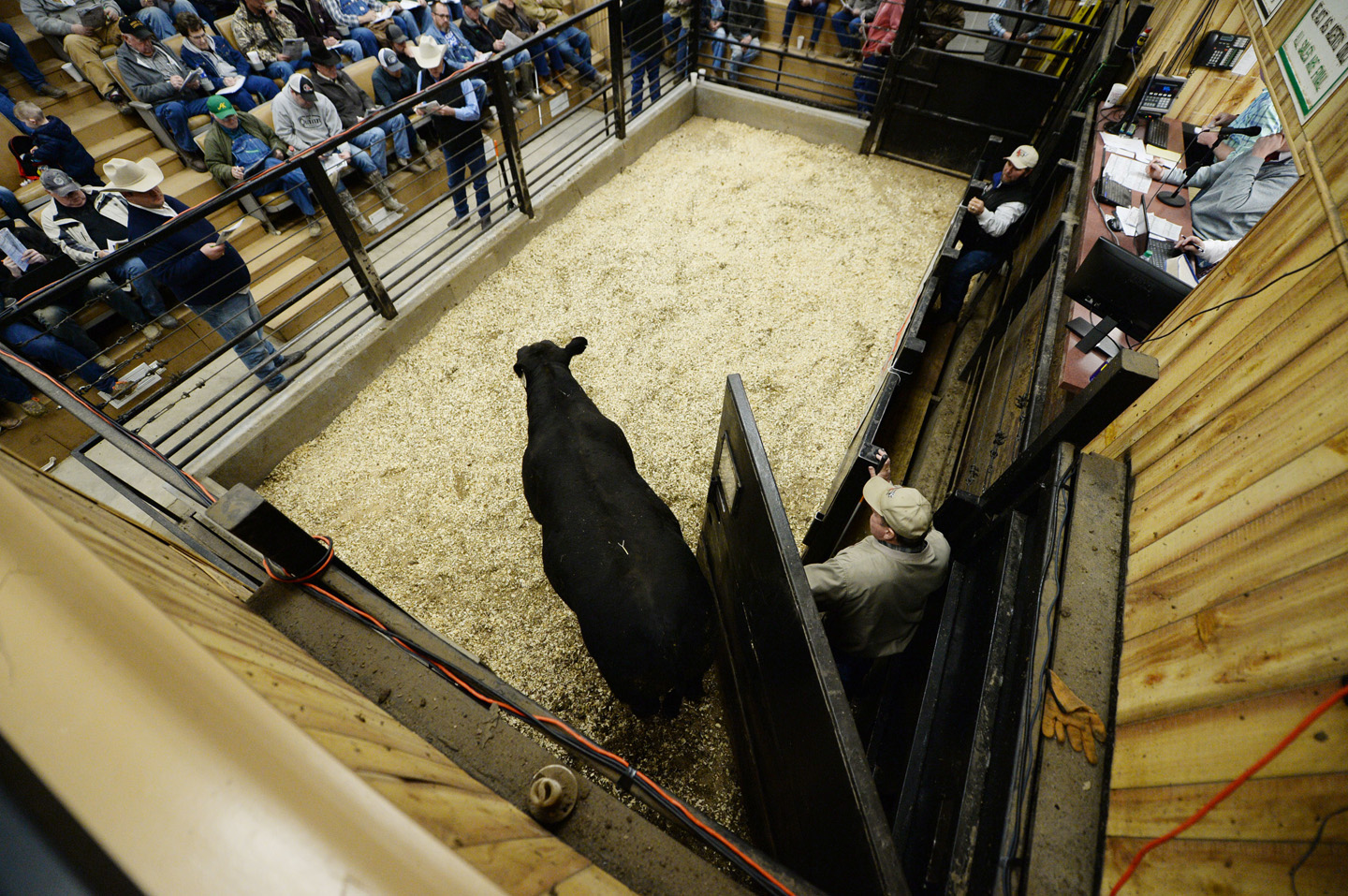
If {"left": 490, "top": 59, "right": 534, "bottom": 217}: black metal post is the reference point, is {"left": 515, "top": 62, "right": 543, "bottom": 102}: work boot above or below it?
below

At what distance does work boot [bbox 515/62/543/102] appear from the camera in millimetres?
6844

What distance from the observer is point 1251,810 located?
0.92 meters

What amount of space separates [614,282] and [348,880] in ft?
13.4

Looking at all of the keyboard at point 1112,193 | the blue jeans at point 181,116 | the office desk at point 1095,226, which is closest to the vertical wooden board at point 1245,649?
the office desk at point 1095,226

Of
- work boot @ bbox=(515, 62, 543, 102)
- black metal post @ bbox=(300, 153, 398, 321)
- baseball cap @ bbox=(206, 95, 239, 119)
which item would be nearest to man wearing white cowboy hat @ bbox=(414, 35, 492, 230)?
black metal post @ bbox=(300, 153, 398, 321)

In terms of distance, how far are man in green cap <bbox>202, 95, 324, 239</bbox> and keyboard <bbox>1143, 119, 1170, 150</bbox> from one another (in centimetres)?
683

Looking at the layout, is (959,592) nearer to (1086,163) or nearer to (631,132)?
(1086,163)

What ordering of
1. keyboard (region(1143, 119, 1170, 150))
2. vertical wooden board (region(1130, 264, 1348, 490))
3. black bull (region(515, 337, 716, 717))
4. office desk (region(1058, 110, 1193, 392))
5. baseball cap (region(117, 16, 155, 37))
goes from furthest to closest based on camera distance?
baseball cap (region(117, 16, 155, 37)), keyboard (region(1143, 119, 1170, 150)), office desk (region(1058, 110, 1193, 392)), black bull (region(515, 337, 716, 717)), vertical wooden board (region(1130, 264, 1348, 490))

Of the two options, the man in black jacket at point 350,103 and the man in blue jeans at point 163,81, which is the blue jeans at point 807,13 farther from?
the man in blue jeans at point 163,81

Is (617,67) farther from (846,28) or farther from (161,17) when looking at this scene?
(846,28)

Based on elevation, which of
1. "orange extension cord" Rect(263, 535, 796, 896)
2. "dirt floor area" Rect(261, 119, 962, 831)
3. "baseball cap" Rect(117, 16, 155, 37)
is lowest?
"dirt floor area" Rect(261, 119, 962, 831)

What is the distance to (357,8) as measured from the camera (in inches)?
242

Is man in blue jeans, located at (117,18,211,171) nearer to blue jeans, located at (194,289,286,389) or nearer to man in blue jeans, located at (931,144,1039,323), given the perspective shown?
blue jeans, located at (194,289,286,389)

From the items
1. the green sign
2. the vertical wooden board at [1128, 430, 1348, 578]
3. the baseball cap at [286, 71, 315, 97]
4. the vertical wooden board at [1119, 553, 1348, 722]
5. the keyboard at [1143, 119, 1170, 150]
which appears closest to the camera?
the vertical wooden board at [1119, 553, 1348, 722]
